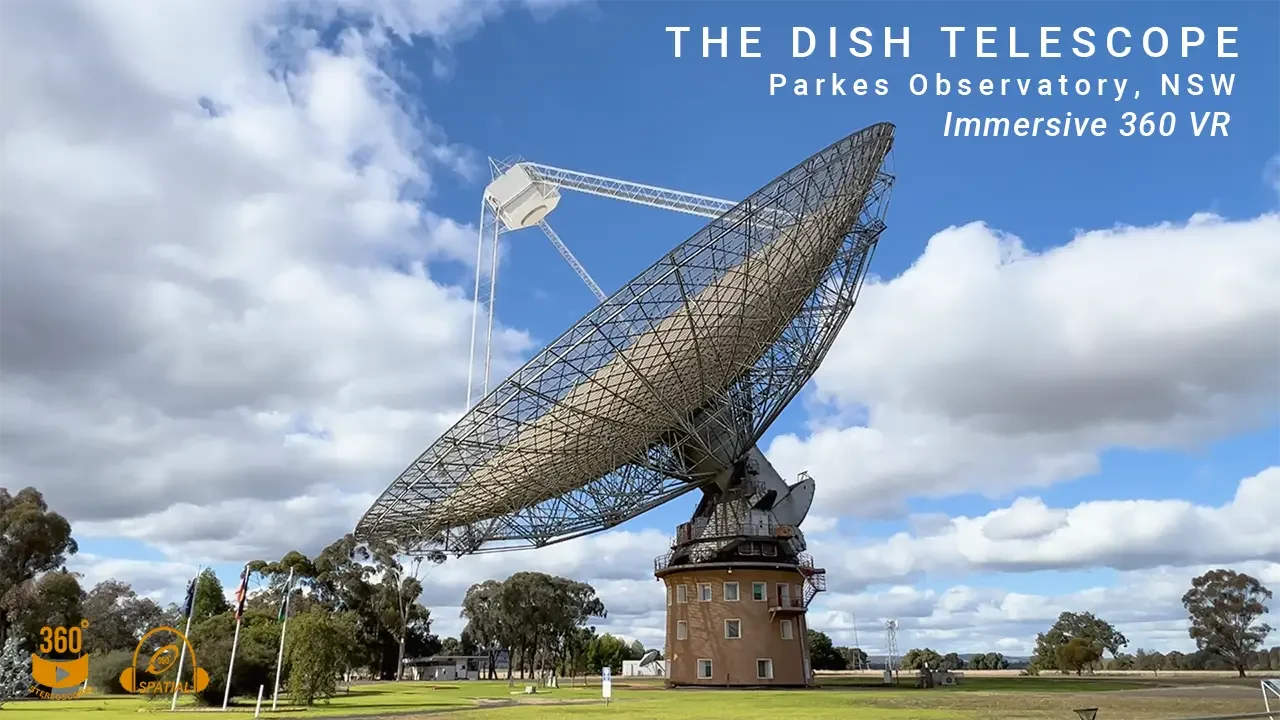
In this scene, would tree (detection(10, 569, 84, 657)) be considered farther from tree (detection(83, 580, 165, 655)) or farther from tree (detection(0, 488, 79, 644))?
tree (detection(83, 580, 165, 655))

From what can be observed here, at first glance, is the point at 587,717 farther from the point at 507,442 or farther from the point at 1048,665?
the point at 1048,665

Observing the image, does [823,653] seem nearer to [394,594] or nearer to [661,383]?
[394,594]

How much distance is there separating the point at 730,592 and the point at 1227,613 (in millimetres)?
58666

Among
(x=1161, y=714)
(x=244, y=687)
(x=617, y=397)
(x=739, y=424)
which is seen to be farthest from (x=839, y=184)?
(x=244, y=687)

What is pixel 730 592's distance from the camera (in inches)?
2020

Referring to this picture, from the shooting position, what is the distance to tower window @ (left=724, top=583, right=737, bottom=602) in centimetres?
5121

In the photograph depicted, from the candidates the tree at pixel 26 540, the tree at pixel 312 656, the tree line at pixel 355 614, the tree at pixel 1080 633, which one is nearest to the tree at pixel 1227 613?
the tree line at pixel 355 614

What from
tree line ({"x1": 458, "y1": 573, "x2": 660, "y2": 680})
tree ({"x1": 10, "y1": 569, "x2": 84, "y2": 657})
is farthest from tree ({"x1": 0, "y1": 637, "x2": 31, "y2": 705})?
tree line ({"x1": 458, "y1": 573, "x2": 660, "y2": 680})

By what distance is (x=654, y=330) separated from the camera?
32.3 metres

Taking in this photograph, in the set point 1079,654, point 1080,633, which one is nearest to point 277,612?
point 1079,654

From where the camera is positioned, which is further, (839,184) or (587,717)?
(839,184)

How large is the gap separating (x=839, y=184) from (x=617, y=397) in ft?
39.2

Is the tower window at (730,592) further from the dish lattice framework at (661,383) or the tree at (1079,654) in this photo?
the tree at (1079,654)

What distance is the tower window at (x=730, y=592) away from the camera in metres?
51.2
